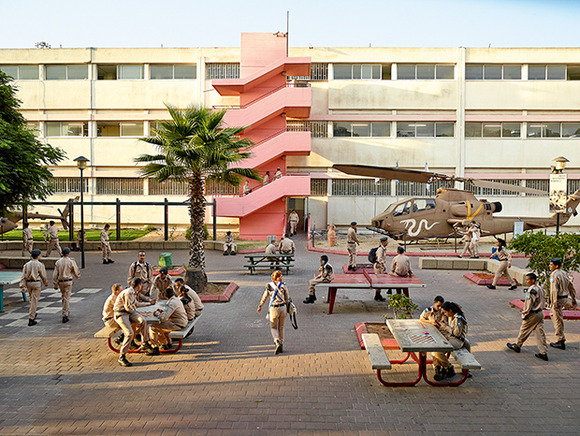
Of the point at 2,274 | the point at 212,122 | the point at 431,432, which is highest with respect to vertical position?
the point at 212,122

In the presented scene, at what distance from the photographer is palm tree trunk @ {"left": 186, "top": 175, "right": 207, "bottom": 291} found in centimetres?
1400

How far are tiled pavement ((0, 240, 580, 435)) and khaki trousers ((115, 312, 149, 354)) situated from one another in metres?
0.44

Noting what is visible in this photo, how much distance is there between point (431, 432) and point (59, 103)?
123ft

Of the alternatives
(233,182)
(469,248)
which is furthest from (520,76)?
(233,182)

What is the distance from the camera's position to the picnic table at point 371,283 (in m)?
11.6

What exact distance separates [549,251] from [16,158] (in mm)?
15778

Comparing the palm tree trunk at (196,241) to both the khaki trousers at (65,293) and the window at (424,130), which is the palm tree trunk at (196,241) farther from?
the window at (424,130)

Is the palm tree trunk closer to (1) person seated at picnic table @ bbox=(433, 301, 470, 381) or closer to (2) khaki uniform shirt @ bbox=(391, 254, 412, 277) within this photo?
(2) khaki uniform shirt @ bbox=(391, 254, 412, 277)

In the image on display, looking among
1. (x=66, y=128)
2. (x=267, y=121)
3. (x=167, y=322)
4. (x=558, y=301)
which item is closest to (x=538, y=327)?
(x=558, y=301)

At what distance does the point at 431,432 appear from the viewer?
600 centimetres

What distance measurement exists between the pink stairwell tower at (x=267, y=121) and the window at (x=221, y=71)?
2.64 metres

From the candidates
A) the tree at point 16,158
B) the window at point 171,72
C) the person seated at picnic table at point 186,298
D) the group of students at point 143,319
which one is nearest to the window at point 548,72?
the window at point 171,72

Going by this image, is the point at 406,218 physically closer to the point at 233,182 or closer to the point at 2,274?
the point at 233,182

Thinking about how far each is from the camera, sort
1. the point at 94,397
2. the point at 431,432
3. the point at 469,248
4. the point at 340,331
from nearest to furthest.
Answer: the point at 431,432 → the point at 94,397 → the point at 340,331 → the point at 469,248
